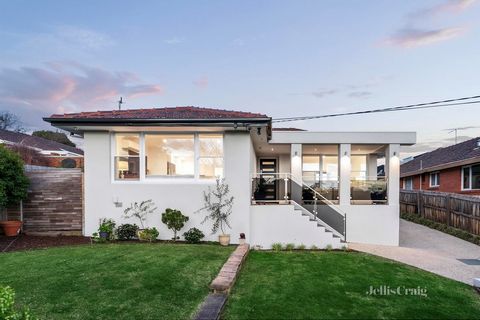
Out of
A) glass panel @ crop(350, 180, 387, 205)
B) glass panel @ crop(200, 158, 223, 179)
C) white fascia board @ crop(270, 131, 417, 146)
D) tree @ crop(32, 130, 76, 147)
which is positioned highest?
tree @ crop(32, 130, 76, 147)

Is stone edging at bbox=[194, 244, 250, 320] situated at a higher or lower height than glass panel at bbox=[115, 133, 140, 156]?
lower

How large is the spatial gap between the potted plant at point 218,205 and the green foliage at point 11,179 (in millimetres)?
5667

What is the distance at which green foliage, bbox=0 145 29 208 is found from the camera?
8.38 meters

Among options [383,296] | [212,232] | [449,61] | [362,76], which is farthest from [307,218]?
[449,61]

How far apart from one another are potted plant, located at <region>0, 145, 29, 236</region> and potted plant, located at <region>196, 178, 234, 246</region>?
568cm

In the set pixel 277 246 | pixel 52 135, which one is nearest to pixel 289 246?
pixel 277 246

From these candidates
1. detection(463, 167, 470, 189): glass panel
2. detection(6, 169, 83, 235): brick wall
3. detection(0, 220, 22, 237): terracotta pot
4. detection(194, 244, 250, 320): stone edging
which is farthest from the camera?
detection(463, 167, 470, 189): glass panel

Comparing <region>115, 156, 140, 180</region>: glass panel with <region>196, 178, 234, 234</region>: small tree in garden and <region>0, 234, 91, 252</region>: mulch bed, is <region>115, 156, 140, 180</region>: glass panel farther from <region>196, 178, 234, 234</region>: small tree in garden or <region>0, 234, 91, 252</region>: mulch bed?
<region>196, 178, 234, 234</region>: small tree in garden

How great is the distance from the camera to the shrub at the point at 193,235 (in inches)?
349

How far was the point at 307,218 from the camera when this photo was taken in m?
9.41

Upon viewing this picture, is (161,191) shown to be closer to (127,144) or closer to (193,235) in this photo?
(193,235)

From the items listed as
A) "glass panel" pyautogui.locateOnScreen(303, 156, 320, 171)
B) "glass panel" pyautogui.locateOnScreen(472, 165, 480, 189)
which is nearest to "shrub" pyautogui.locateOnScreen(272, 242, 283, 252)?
"glass panel" pyautogui.locateOnScreen(303, 156, 320, 171)

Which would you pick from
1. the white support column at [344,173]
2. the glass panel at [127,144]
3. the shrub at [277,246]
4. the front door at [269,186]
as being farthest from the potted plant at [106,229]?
the white support column at [344,173]

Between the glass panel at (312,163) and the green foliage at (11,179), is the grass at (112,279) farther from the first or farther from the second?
the glass panel at (312,163)
